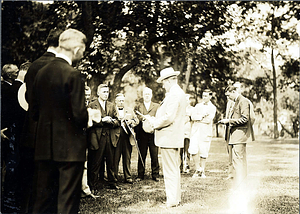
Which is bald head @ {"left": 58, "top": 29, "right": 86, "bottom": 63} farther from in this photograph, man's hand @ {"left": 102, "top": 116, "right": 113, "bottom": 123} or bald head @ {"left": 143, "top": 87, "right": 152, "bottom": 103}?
bald head @ {"left": 143, "top": 87, "right": 152, "bottom": 103}

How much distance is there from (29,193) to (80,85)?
1.56 meters

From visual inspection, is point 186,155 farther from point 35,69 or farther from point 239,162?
point 35,69

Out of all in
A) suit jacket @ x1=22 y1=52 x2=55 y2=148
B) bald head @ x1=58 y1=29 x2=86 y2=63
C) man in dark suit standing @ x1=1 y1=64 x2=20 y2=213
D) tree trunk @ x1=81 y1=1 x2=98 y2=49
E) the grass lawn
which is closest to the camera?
bald head @ x1=58 y1=29 x2=86 y2=63

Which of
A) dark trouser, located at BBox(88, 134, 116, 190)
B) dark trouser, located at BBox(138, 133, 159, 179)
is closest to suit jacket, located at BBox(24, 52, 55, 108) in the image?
dark trouser, located at BBox(88, 134, 116, 190)

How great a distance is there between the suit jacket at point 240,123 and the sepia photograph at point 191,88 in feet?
0.05

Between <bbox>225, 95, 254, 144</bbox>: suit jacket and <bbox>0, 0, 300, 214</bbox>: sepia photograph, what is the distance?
0.02 meters

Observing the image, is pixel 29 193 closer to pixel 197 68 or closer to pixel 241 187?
pixel 241 187

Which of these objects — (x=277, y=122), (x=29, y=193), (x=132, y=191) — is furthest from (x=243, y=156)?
(x=29, y=193)

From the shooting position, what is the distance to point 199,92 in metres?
6.07

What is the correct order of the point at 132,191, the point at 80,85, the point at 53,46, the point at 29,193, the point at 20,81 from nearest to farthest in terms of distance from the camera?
1. the point at 80,85
2. the point at 53,46
3. the point at 29,193
4. the point at 20,81
5. the point at 132,191

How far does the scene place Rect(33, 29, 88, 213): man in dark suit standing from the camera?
2.82m

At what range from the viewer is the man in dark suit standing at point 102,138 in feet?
17.6

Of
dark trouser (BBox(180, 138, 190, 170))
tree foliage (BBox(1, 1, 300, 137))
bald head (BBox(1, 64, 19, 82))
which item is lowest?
dark trouser (BBox(180, 138, 190, 170))

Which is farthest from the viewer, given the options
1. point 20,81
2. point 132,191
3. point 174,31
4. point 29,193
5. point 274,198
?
point 174,31
